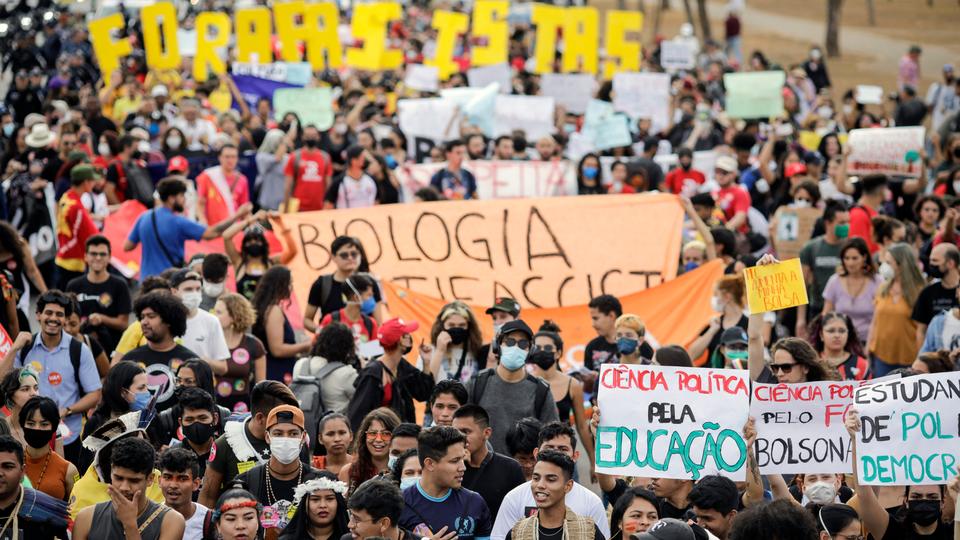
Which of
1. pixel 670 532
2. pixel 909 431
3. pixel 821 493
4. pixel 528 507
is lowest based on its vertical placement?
pixel 821 493

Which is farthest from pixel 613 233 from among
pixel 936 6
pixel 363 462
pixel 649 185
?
pixel 936 6

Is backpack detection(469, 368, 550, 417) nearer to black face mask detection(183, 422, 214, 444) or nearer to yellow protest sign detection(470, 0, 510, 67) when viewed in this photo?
black face mask detection(183, 422, 214, 444)

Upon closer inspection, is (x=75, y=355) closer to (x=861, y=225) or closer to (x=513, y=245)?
(x=513, y=245)

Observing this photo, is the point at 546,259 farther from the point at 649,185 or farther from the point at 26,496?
the point at 26,496

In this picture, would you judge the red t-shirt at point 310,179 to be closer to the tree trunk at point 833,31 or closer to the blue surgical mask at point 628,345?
the blue surgical mask at point 628,345

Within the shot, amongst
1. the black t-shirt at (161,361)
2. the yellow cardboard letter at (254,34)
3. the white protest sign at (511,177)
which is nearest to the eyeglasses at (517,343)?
the black t-shirt at (161,361)

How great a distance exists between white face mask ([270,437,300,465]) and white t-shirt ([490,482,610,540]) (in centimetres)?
96

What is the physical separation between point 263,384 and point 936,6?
155 ft

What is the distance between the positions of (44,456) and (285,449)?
46.2 inches

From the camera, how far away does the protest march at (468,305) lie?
714cm

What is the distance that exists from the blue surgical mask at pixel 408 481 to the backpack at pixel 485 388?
1.45 metres

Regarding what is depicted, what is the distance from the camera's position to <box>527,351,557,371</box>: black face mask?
9273 millimetres

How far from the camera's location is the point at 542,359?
9.27 m

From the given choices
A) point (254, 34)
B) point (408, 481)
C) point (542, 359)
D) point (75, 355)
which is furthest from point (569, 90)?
point (408, 481)
